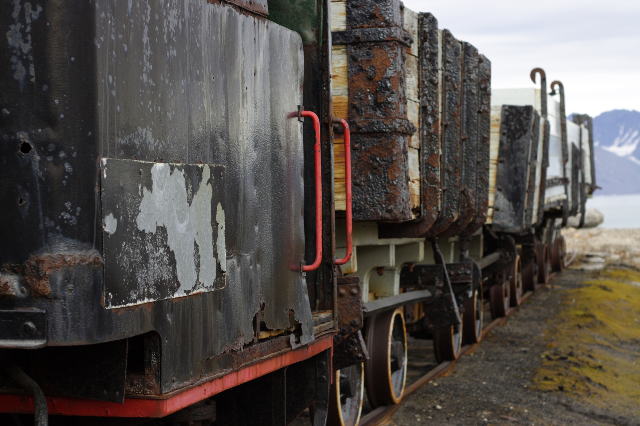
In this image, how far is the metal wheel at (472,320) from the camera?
457 inches

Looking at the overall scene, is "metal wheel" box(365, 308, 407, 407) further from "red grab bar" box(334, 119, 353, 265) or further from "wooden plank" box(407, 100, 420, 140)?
"red grab bar" box(334, 119, 353, 265)

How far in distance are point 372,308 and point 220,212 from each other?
3359 millimetres

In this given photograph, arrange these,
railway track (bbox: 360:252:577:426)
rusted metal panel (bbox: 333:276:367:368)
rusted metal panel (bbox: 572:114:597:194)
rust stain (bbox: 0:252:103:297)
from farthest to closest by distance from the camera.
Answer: rusted metal panel (bbox: 572:114:597:194), railway track (bbox: 360:252:577:426), rusted metal panel (bbox: 333:276:367:368), rust stain (bbox: 0:252:103:297)

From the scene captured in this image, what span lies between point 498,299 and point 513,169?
3.12 meters

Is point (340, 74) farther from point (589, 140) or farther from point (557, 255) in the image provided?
point (557, 255)

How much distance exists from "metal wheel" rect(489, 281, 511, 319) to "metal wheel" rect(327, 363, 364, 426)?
7192 mm

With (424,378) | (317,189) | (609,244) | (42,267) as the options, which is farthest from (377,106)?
(609,244)

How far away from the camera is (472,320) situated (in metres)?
11.7

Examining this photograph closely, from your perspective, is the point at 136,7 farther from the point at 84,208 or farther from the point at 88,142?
the point at 84,208

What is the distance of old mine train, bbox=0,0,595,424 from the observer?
3.16 metres

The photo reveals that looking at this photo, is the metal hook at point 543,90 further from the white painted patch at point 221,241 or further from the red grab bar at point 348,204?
the white painted patch at point 221,241

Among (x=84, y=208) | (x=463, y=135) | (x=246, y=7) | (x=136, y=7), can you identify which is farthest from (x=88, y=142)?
(x=463, y=135)

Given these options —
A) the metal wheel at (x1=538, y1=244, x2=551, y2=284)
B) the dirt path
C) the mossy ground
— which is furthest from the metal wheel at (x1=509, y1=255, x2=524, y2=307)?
the metal wheel at (x1=538, y1=244, x2=551, y2=284)

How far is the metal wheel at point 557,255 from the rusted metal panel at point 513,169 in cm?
1079
